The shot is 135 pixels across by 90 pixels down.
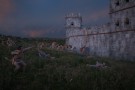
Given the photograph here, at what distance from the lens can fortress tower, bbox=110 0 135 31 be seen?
24.0 meters

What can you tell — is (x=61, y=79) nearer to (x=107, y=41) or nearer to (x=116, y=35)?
(x=116, y=35)

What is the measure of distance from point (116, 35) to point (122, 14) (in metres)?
2.74

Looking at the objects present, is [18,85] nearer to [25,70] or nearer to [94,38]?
[25,70]

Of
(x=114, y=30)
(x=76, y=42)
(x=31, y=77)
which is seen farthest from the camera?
(x=76, y=42)

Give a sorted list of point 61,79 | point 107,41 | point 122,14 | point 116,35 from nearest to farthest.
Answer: point 61,79
point 122,14
point 116,35
point 107,41

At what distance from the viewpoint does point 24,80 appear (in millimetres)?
10969

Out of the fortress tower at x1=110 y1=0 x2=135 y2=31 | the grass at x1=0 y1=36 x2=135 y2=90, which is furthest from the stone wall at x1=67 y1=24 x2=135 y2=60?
the grass at x1=0 y1=36 x2=135 y2=90

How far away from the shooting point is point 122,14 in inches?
1003

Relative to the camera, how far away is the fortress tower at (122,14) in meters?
24.0

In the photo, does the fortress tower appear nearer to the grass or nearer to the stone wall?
the stone wall

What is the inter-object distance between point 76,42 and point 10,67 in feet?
80.2

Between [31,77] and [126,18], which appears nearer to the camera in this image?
[31,77]

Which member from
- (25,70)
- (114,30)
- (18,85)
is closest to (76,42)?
(114,30)

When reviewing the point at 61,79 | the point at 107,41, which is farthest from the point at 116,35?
the point at 61,79
